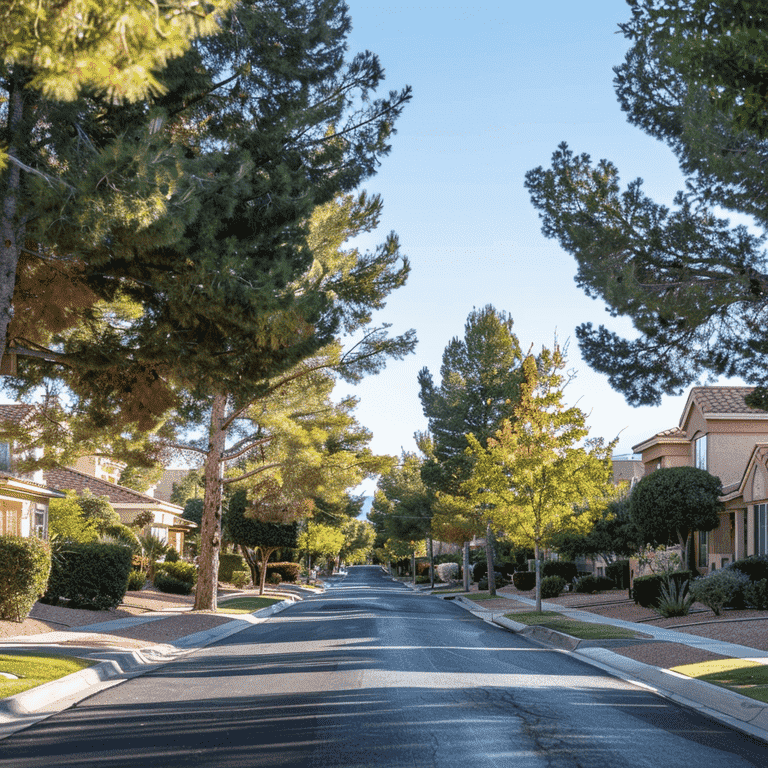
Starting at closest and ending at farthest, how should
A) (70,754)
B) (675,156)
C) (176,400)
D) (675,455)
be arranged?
1. (70,754)
2. (176,400)
3. (675,156)
4. (675,455)

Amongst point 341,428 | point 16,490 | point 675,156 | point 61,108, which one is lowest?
point 16,490

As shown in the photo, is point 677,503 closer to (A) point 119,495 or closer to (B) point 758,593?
(B) point 758,593

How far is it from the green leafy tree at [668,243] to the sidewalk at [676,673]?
15.4 feet

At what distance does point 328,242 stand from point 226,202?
878cm

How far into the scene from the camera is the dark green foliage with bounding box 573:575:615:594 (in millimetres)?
40438

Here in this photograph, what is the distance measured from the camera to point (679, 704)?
36.2 ft

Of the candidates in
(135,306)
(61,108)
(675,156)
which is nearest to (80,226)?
(61,108)

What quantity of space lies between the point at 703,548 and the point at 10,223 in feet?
103

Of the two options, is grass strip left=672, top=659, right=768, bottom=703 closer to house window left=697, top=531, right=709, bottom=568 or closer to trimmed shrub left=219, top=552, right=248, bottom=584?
house window left=697, top=531, right=709, bottom=568

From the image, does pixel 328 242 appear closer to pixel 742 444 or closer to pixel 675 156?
pixel 675 156

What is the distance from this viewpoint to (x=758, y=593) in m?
23.9

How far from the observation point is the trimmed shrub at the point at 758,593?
23812mm

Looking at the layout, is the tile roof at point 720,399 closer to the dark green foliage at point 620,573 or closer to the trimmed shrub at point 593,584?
the dark green foliage at point 620,573

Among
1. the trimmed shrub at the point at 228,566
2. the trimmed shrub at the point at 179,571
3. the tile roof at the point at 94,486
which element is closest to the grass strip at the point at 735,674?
the trimmed shrub at the point at 179,571
